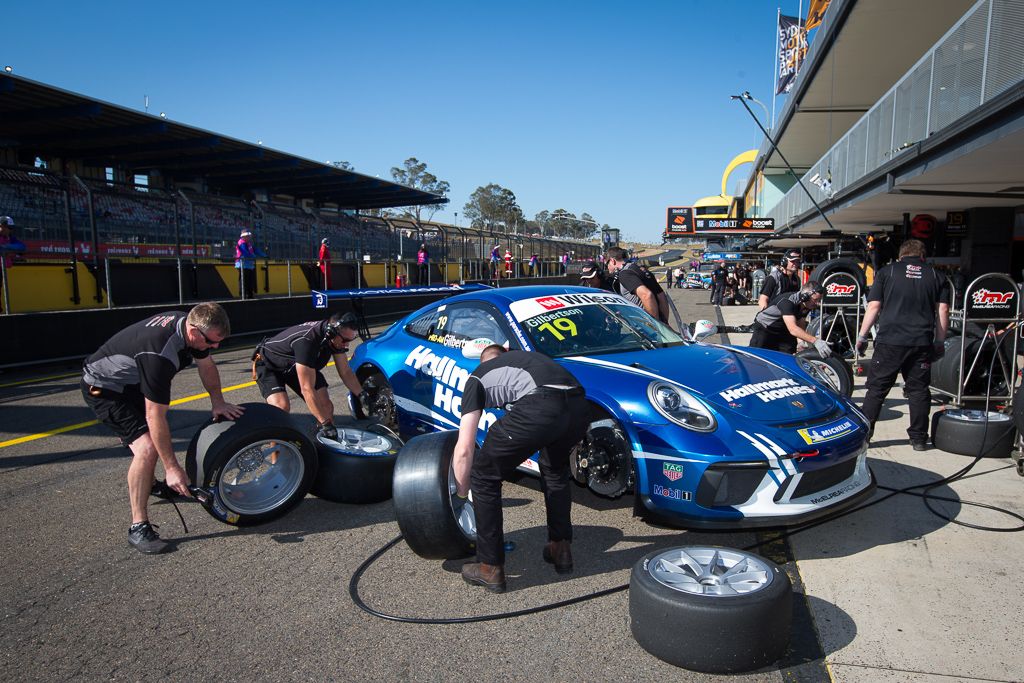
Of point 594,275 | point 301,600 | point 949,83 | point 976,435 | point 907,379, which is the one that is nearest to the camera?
point 301,600

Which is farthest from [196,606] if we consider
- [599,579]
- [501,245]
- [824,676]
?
[501,245]

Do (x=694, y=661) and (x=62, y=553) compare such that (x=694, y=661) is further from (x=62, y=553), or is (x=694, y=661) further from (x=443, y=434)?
(x=62, y=553)

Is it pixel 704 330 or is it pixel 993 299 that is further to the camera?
pixel 993 299

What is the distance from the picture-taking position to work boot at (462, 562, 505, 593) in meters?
3.42

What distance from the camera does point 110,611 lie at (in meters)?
3.30

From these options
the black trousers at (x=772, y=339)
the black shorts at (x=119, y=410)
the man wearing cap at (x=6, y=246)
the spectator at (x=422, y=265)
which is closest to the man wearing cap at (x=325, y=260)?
the spectator at (x=422, y=265)

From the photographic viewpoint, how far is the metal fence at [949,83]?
6.77 metres

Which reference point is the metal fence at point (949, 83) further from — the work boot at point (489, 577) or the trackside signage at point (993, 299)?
the work boot at point (489, 577)

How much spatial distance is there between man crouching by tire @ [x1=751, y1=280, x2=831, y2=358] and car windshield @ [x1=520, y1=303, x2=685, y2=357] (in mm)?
2017

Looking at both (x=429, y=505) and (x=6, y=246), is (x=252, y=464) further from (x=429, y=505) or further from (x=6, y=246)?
(x=6, y=246)

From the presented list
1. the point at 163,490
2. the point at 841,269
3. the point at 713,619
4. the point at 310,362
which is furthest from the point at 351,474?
the point at 841,269

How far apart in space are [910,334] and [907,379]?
0.42m

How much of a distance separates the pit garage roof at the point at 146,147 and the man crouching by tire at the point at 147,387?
683 inches

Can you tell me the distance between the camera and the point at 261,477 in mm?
4395
